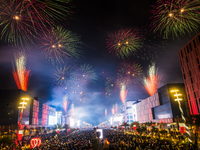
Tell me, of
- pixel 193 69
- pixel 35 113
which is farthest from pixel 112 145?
pixel 35 113

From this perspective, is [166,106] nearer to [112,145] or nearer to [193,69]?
[193,69]

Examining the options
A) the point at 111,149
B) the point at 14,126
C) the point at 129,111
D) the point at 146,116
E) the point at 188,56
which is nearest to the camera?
the point at 111,149

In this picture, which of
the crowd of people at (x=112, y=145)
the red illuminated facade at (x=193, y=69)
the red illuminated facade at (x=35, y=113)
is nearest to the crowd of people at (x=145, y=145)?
the crowd of people at (x=112, y=145)

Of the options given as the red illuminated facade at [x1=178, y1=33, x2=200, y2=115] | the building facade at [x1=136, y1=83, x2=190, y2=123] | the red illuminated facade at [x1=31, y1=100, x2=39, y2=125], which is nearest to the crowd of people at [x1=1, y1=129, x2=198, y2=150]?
the red illuminated facade at [x1=178, y1=33, x2=200, y2=115]

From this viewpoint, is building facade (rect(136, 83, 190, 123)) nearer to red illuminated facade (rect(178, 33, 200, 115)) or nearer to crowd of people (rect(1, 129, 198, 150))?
red illuminated facade (rect(178, 33, 200, 115))

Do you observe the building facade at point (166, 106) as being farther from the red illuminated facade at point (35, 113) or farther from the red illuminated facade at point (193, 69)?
the red illuminated facade at point (35, 113)

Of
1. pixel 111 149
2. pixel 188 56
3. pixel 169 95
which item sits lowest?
pixel 111 149

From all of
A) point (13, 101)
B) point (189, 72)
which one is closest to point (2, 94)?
point (13, 101)

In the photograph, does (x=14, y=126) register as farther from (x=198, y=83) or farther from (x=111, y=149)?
(x=198, y=83)
